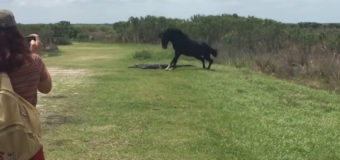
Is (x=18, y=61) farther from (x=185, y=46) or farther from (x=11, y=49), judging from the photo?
(x=185, y=46)

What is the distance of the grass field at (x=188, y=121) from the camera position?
7.41 m

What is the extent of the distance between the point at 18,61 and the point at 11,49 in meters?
0.09

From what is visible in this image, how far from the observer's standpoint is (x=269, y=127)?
8.95 metres

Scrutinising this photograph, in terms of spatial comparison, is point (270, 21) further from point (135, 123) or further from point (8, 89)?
point (8, 89)

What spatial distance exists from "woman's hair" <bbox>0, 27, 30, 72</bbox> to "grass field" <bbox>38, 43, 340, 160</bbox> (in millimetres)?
3394

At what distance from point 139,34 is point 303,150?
41955 millimetres

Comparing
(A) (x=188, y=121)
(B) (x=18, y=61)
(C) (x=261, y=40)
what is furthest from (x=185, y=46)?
(B) (x=18, y=61)

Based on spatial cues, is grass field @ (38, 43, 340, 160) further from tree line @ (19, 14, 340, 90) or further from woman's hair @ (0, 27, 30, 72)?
A: tree line @ (19, 14, 340, 90)

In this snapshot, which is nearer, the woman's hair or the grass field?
the woman's hair

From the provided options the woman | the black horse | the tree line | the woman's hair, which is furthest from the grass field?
the black horse

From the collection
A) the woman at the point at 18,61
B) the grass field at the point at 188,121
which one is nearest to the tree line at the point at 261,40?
the grass field at the point at 188,121

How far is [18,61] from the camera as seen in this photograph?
3795 millimetres

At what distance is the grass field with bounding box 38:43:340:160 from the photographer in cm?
741

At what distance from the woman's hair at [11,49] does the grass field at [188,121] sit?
3.39m
